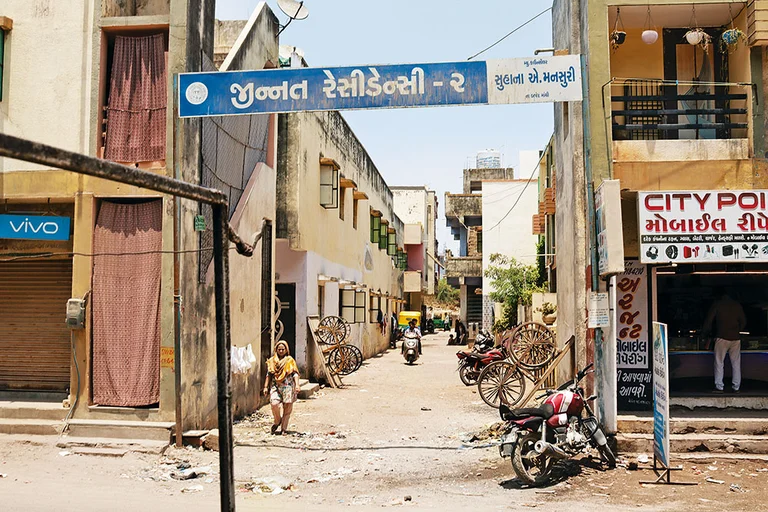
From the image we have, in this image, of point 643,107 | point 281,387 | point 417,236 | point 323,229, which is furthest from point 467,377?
point 417,236

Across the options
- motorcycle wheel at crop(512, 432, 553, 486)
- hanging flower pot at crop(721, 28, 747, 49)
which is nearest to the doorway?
motorcycle wheel at crop(512, 432, 553, 486)

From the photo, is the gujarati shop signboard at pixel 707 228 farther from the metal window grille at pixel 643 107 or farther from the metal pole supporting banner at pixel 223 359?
the metal pole supporting banner at pixel 223 359

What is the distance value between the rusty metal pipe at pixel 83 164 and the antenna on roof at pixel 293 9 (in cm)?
1159

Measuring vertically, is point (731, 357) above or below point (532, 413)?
above

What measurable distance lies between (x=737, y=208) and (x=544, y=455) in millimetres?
4491

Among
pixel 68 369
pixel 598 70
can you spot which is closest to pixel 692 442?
pixel 598 70

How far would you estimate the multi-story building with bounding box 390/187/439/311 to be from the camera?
50.6 meters

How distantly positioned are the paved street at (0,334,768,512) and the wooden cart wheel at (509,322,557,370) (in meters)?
2.66

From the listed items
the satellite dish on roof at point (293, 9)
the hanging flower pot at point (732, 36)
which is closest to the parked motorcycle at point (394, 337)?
the satellite dish on roof at point (293, 9)

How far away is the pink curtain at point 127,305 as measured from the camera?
1091 centimetres

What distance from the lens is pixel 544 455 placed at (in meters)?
8.90

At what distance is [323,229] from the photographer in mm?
21453

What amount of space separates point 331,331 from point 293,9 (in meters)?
8.44

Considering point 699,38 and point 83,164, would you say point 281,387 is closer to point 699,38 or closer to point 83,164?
point 699,38
